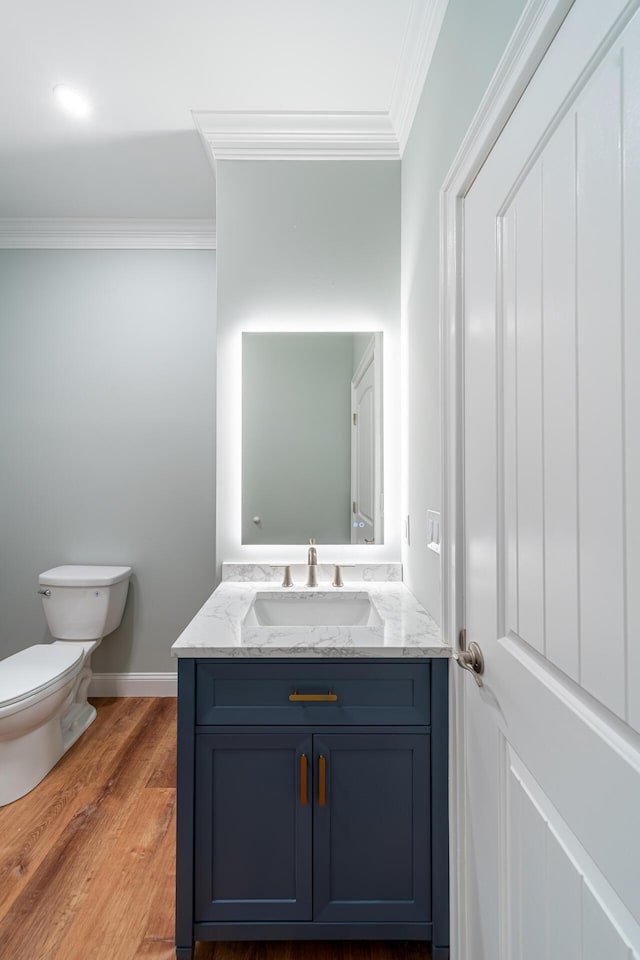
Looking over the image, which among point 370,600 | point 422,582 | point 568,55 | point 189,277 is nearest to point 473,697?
point 422,582

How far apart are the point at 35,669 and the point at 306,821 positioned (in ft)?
4.45

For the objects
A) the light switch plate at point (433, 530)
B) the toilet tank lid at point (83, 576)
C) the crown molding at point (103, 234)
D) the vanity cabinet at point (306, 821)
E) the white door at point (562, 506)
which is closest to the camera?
the white door at point (562, 506)

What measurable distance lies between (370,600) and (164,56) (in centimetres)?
198

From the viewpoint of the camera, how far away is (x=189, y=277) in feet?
8.89

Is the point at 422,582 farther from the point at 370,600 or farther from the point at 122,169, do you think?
the point at 122,169

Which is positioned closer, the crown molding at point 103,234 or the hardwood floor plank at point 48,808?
the hardwood floor plank at point 48,808

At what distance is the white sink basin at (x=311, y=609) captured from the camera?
1.81m

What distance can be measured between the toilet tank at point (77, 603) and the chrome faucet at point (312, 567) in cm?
116

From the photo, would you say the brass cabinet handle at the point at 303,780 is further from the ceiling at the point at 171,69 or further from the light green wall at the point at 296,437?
the ceiling at the point at 171,69

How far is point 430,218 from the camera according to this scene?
5.03 ft

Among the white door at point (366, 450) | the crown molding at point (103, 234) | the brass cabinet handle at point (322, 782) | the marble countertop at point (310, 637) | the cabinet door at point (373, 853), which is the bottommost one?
the cabinet door at point (373, 853)

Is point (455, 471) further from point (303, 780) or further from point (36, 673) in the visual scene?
point (36, 673)

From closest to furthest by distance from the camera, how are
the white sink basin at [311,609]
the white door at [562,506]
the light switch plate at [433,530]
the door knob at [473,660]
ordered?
1. the white door at [562,506]
2. the door knob at [473,660]
3. the light switch plate at [433,530]
4. the white sink basin at [311,609]

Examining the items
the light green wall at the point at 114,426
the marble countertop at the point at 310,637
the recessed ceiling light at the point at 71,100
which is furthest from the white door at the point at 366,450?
the recessed ceiling light at the point at 71,100
